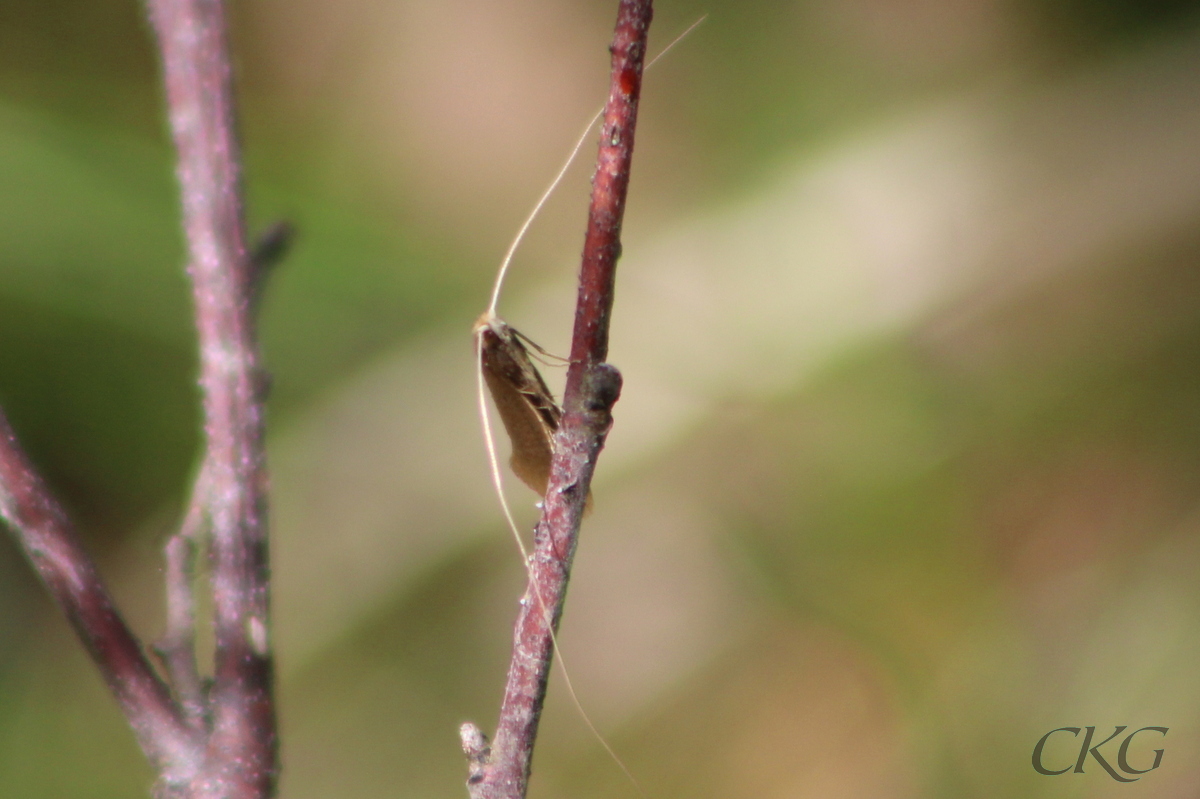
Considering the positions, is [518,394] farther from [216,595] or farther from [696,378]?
[696,378]

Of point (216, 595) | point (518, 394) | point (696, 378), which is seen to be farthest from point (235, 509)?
point (696, 378)

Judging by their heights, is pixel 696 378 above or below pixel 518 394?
above

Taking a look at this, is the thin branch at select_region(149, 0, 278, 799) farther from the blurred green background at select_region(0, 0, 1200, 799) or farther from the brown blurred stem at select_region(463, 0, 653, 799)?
the blurred green background at select_region(0, 0, 1200, 799)

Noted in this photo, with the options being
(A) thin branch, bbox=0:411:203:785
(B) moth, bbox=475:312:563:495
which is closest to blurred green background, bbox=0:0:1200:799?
(B) moth, bbox=475:312:563:495

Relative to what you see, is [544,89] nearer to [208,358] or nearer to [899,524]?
[899,524]

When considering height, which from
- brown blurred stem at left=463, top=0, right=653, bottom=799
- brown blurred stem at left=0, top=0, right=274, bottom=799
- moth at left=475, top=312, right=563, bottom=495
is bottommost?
brown blurred stem at left=463, top=0, right=653, bottom=799

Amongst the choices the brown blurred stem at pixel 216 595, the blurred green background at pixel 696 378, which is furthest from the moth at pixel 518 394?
the blurred green background at pixel 696 378

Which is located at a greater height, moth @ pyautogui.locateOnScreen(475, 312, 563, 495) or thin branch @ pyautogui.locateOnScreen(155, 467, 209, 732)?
moth @ pyautogui.locateOnScreen(475, 312, 563, 495)
